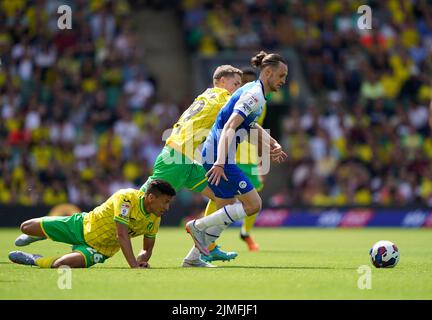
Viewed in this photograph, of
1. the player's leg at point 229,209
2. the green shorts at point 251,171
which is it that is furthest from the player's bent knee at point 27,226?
the green shorts at point 251,171

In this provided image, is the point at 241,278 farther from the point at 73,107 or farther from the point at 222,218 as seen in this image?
the point at 73,107

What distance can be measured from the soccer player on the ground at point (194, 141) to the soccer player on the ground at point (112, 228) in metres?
1.11

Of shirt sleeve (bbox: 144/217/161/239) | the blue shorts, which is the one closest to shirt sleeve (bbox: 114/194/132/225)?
shirt sleeve (bbox: 144/217/161/239)

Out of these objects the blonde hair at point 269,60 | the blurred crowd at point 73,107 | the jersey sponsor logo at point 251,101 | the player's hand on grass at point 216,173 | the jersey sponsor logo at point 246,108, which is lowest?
the player's hand on grass at point 216,173

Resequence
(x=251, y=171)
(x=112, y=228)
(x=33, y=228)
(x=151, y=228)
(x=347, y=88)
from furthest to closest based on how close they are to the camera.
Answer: (x=347, y=88) → (x=251, y=171) → (x=33, y=228) → (x=151, y=228) → (x=112, y=228)

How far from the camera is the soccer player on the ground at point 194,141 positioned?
1130 cm

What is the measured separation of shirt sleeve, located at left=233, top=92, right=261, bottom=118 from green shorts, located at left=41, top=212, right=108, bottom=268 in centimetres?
204

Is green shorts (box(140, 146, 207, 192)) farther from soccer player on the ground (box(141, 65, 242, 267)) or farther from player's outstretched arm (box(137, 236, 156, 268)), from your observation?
player's outstretched arm (box(137, 236, 156, 268))

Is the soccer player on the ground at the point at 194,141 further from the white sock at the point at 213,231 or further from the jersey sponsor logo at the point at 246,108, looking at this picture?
the jersey sponsor logo at the point at 246,108

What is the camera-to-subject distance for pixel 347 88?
25125 millimetres

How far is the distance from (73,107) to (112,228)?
12937mm

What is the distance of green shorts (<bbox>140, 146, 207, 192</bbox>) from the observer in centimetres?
1124

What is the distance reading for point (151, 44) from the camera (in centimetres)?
2584

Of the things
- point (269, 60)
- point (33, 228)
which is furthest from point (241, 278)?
point (33, 228)
